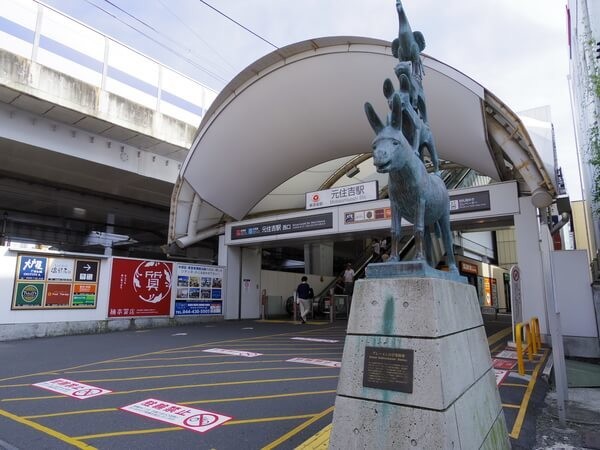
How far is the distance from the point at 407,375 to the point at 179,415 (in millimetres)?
2844

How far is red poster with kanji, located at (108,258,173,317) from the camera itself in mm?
12942

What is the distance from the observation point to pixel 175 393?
5.41 metres

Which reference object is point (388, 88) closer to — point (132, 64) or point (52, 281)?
point (52, 281)

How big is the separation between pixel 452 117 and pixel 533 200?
307 centimetres

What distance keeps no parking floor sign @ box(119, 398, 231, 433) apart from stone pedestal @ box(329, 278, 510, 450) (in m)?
1.76

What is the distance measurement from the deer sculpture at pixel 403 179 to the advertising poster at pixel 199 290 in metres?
12.3

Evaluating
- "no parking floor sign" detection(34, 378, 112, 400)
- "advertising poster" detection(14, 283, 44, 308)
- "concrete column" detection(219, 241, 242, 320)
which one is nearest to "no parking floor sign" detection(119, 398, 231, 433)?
"no parking floor sign" detection(34, 378, 112, 400)

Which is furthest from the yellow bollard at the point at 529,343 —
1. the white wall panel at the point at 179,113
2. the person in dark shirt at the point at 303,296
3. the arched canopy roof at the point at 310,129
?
the white wall panel at the point at 179,113

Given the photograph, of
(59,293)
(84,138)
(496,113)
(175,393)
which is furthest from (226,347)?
(84,138)

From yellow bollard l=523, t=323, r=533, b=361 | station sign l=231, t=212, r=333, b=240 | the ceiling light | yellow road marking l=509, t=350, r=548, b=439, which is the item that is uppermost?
the ceiling light

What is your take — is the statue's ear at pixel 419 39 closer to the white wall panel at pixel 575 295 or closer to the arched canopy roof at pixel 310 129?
the arched canopy roof at pixel 310 129

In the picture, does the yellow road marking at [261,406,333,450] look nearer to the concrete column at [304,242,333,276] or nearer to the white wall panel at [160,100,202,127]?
the white wall panel at [160,100,202,127]

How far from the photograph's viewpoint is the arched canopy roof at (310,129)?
10.8 m

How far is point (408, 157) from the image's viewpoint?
3.45 meters
